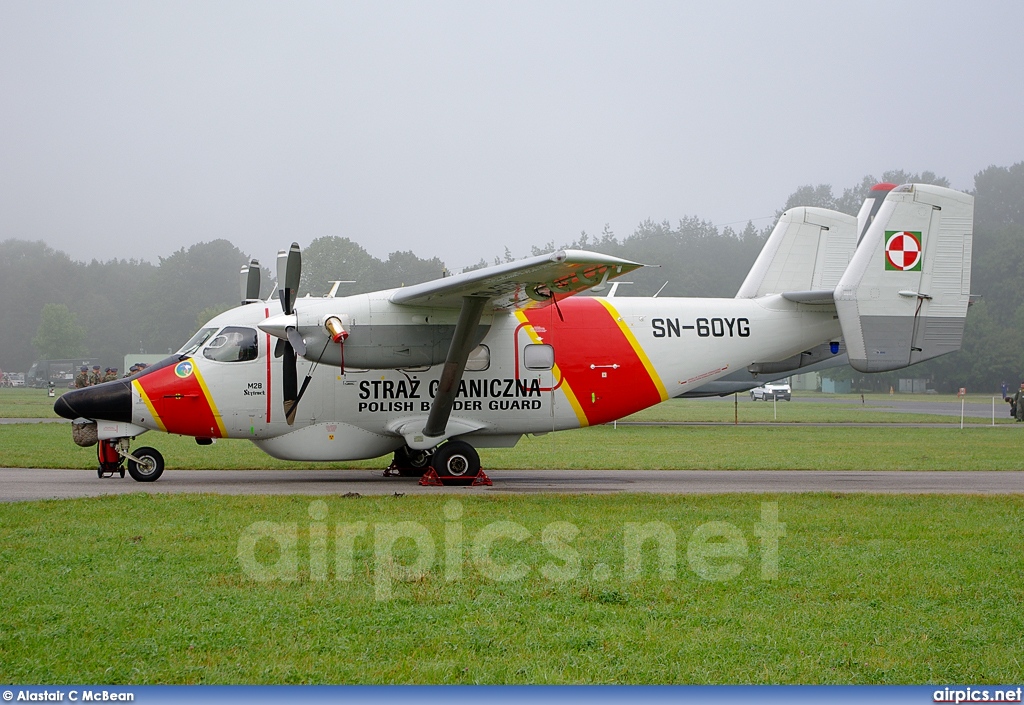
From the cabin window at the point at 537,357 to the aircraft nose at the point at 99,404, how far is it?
6525mm

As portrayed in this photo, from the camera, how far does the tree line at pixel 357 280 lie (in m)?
70.0

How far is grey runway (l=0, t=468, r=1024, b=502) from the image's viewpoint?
45.2 feet

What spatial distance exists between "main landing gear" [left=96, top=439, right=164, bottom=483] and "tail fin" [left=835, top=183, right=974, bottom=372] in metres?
12.0

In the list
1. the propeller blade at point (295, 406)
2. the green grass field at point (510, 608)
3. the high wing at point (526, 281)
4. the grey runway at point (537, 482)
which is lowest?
the grey runway at point (537, 482)

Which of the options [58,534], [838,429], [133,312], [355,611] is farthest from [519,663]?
[133,312]

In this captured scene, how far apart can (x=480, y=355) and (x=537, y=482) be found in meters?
2.37

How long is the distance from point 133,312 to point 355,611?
99746 mm

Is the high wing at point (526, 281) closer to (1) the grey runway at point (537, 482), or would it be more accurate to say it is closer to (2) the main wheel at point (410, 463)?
(1) the grey runway at point (537, 482)

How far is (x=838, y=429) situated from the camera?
102 feet

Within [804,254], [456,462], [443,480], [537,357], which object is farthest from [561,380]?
[804,254]

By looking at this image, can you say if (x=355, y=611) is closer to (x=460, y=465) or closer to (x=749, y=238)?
(x=460, y=465)

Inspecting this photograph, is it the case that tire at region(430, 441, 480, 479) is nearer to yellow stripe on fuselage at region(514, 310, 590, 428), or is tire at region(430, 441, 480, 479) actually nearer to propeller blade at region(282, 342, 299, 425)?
yellow stripe on fuselage at region(514, 310, 590, 428)

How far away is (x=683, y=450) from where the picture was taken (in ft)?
73.1

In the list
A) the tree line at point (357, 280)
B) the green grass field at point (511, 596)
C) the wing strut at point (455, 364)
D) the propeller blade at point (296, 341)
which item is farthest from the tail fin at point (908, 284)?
the tree line at point (357, 280)
